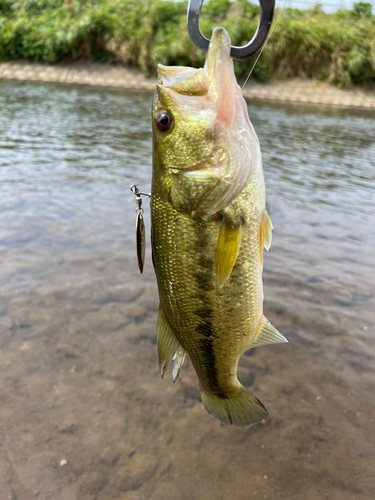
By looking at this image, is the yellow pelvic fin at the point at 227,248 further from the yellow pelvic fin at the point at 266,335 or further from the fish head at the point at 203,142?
the yellow pelvic fin at the point at 266,335

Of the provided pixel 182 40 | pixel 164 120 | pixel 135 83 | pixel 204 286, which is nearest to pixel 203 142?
pixel 164 120

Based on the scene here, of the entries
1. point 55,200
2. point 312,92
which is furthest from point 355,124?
point 55,200

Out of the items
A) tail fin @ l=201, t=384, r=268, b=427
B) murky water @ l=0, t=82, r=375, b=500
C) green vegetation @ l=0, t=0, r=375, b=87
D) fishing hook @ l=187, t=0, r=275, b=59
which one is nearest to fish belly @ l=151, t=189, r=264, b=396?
tail fin @ l=201, t=384, r=268, b=427

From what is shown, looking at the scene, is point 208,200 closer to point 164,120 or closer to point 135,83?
point 164,120

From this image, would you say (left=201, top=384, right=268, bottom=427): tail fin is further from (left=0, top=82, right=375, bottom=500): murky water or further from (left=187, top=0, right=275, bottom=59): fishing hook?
(left=187, top=0, right=275, bottom=59): fishing hook

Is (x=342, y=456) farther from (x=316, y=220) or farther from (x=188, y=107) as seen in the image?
(x=316, y=220)

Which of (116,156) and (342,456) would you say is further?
(116,156)

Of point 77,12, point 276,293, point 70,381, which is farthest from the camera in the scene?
point 77,12
